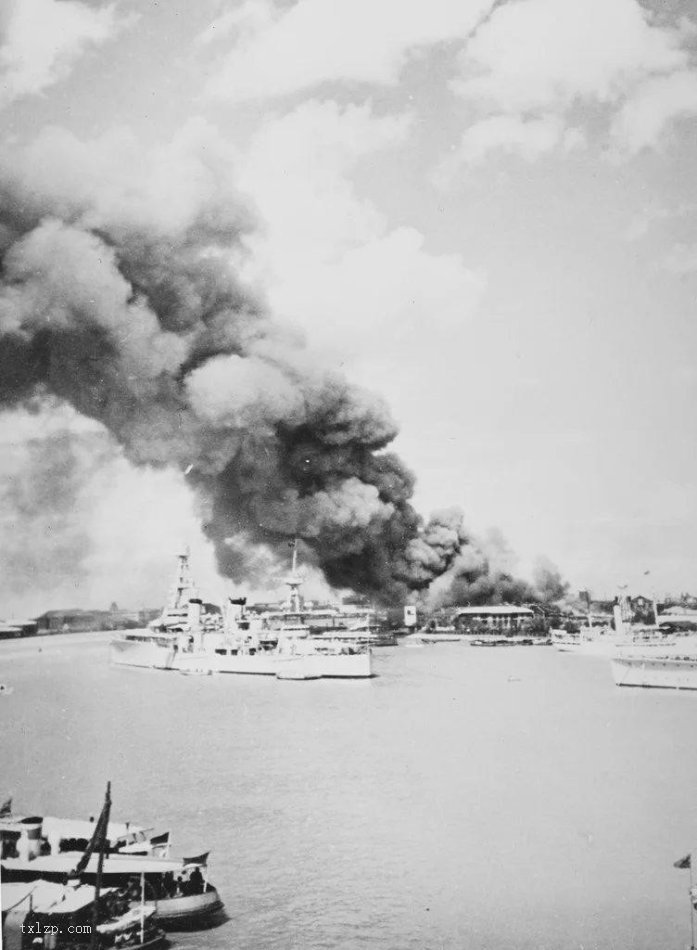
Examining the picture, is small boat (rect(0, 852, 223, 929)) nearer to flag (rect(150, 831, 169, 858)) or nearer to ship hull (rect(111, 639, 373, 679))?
flag (rect(150, 831, 169, 858))

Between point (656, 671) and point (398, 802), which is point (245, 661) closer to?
point (656, 671)

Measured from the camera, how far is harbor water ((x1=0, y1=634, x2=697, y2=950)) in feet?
16.1

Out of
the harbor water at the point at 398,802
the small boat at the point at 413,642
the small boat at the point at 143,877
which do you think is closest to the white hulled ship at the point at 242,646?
the harbor water at the point at 398,802

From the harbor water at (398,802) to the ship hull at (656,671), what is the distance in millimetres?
290

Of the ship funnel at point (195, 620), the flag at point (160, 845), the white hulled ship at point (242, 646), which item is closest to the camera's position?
the flag at point (160, 845)

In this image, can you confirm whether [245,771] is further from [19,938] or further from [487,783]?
[19,938]

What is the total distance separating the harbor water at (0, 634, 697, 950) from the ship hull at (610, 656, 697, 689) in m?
0.29

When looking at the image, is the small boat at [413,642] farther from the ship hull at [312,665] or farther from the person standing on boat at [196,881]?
the person standing on boat at [196,881]

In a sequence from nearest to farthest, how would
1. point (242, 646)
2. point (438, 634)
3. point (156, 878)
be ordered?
point (156, 878), point (242, 646), point (438, 634)

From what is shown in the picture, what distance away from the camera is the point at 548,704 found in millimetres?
11930

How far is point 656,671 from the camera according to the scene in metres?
11.1

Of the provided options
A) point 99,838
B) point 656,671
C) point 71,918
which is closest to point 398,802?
point 99,838

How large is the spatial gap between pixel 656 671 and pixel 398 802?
19.0 feet

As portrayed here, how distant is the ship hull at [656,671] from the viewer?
10.4 m
